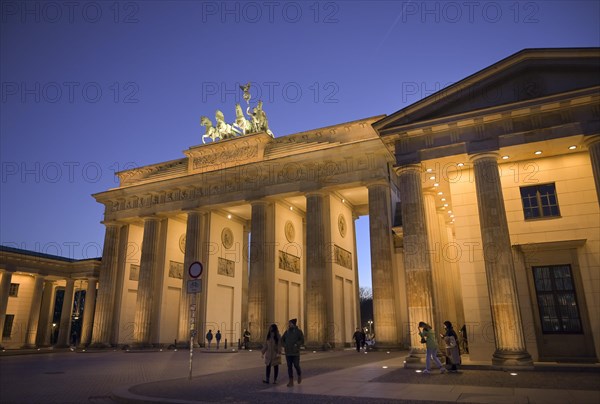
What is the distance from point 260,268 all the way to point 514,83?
70.9 ft

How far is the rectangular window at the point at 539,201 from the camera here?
18406 millimetres

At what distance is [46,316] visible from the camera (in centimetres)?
4962

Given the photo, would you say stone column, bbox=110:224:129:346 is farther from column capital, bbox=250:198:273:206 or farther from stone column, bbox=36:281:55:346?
stone column, bbox=36:281:55:346

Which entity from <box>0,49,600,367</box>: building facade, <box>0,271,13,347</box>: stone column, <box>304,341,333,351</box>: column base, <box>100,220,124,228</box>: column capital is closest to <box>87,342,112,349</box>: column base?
<box>0,49,600,367</box>: building facade

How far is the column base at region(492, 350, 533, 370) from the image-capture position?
15.0 meters

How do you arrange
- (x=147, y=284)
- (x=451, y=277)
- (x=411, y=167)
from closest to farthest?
(x=411, y=167)
(x=451, y=277)
(x=147, y=284)

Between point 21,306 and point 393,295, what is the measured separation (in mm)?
42848

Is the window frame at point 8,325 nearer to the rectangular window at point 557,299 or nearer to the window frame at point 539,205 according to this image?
the rectangular window at point 557,299

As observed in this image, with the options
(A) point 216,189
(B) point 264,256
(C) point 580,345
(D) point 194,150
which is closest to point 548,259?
(C) point 580,345

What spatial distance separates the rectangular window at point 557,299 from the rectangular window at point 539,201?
91.2 inches

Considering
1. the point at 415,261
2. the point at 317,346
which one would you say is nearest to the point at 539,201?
the point at 415,261

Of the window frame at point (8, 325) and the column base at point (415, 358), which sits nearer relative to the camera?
the column base at point (415, 358)

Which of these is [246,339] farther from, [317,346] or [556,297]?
[556,297]

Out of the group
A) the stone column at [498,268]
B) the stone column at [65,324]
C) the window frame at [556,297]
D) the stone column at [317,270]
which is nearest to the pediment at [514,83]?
the stone column at [498,268]
